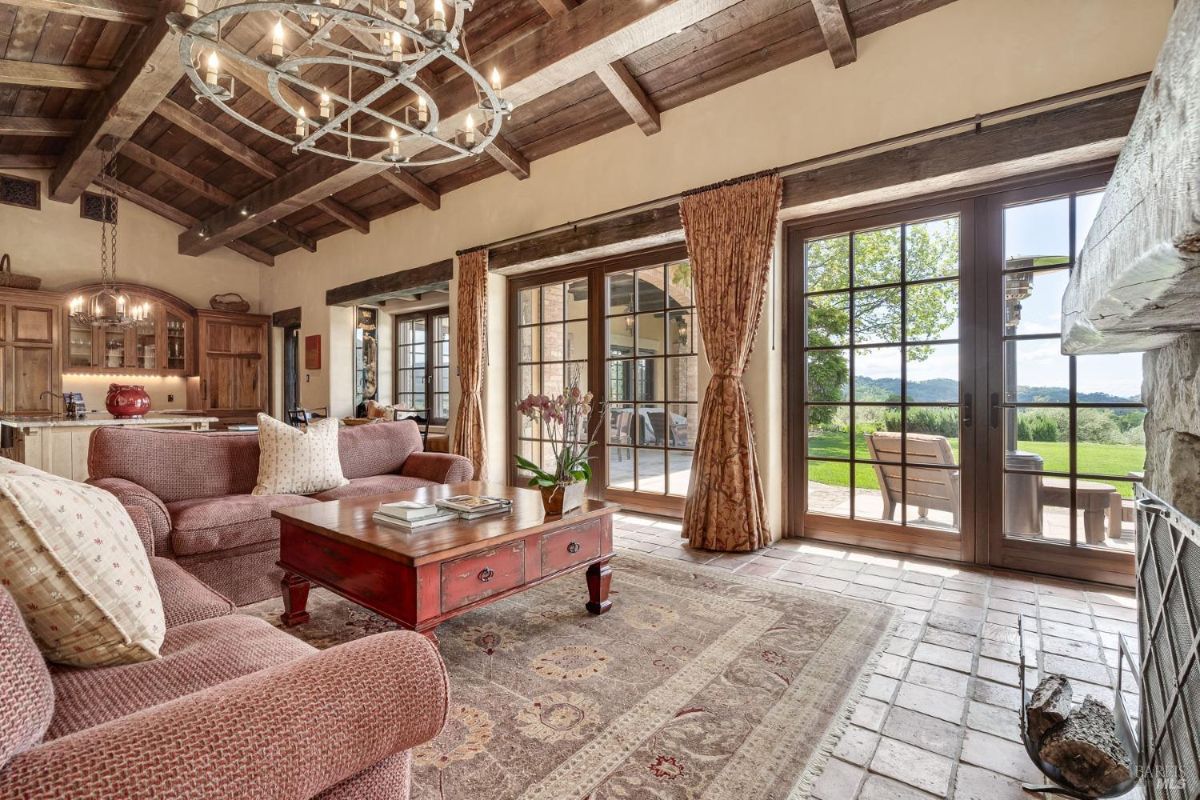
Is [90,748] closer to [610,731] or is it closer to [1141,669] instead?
[610,731]

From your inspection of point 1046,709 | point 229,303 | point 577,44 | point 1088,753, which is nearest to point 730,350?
point 577,44

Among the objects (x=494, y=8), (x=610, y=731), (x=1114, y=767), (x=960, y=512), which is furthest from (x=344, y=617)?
(x=494, y=8)

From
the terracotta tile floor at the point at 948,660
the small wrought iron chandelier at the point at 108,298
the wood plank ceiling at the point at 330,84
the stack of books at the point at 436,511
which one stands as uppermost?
the wood plank ceiling at the point at 330,84

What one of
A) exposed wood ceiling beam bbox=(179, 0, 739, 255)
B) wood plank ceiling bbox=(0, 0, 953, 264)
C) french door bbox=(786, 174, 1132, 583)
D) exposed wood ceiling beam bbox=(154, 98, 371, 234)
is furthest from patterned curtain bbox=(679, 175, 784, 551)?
exposed wood ceiling beam bbox=(154, 98, 371, 234)

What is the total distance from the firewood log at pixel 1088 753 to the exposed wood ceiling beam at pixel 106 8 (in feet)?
18.0

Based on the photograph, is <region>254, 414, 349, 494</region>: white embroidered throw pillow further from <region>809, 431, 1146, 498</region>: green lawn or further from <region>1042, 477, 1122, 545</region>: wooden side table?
→ <region>1042, 477, 1122, 545</region>: wooden side table

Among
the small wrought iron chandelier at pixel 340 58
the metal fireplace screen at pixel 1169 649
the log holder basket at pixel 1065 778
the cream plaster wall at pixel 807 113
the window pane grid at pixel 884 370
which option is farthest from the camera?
the window pane grid at pixel 884 370

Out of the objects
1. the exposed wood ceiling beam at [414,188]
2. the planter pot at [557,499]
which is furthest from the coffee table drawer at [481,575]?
the exposed wood ceiling beam at [414,188]

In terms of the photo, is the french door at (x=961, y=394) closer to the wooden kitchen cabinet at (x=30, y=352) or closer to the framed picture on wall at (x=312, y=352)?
the framed picture on wall at (x=312, y=352)

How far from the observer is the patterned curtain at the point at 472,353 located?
5.20 meters

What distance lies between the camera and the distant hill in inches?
111

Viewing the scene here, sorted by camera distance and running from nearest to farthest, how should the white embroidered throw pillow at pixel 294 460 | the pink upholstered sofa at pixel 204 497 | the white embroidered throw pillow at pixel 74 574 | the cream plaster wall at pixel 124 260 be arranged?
the white embroidered throw pillow at pixel 74 574 → the pink upholstered sofa at pixel 204 497 → the white embroidered throw pillow at pixel 294 460 → the cream plaster wall at pixel 124 260

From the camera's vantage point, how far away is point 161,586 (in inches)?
62.5

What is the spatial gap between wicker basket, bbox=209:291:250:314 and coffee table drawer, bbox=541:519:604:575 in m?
7.47
